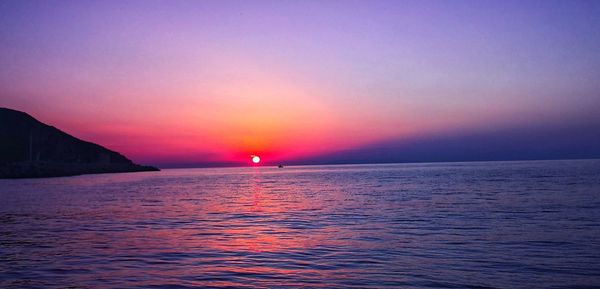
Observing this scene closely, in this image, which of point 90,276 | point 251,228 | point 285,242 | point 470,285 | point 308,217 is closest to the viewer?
point 470,285

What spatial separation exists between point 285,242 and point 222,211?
16175 millimetres

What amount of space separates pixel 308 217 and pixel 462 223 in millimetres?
9441

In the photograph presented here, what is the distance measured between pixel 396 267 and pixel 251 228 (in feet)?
37.9

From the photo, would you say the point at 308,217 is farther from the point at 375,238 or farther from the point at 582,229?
the point at 582,229

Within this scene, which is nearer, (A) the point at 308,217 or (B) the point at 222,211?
(A) the point at 308,217

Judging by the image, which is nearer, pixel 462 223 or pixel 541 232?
pixel 541 232

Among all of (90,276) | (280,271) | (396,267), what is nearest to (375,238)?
(396,267)

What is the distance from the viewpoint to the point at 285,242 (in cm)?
1955

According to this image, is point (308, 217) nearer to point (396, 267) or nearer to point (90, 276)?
point (396, 267)

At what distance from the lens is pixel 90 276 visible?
13570mm

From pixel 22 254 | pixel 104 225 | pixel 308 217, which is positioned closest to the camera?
pixel 22 254

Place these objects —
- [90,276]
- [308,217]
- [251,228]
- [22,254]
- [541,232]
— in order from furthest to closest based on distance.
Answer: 1. [308,217]
2. [251,228]
3. [541,232]
4. [22,254]
5. [90,276]

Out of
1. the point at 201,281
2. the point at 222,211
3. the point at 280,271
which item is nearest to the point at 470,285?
the point at 280,271

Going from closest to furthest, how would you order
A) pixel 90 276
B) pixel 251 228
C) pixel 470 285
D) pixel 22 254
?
pixel 470 285 < pixel 90 276 < pixel 22 254 < pixel 251 228
